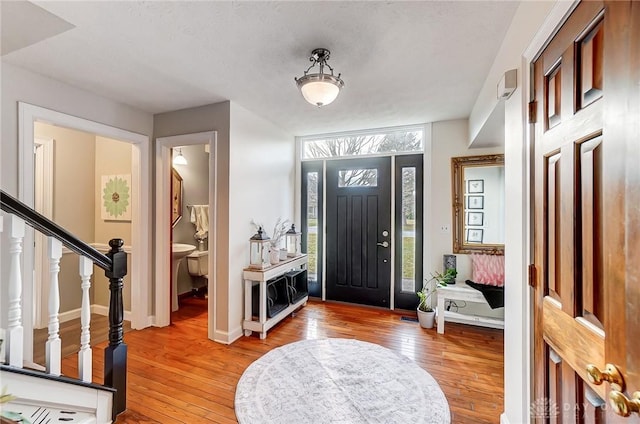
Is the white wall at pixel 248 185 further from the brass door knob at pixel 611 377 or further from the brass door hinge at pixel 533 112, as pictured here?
the brass door knob at pixel 611 377

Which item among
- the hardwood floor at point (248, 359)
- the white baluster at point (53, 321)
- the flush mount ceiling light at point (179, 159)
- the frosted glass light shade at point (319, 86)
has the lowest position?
the hardwood floor at point (248, 359)

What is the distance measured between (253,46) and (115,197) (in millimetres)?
2930

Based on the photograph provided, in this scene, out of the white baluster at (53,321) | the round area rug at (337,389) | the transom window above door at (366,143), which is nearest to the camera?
the white baluster at (53,321)

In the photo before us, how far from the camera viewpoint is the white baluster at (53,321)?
1584 millimetres

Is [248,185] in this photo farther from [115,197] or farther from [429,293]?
[429,293]

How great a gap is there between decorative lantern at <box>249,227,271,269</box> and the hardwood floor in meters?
0.79

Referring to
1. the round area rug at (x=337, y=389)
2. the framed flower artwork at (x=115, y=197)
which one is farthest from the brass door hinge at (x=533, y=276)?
the framed flower artwork at (x=115, y=197)

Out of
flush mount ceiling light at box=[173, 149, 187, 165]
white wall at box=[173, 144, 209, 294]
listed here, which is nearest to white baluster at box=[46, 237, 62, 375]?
flush mount ceiling light at box=[173, 149, 187, 165]

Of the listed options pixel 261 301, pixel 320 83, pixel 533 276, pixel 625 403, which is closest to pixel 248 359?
pixel 261 301

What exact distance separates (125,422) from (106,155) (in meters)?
3.33

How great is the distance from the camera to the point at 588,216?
37.9 inches

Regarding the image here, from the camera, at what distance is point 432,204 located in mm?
3791

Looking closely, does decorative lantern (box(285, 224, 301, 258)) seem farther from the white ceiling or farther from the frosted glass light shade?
the frosted glass light shade

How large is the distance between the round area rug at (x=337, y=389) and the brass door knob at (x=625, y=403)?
1416 millimetres
